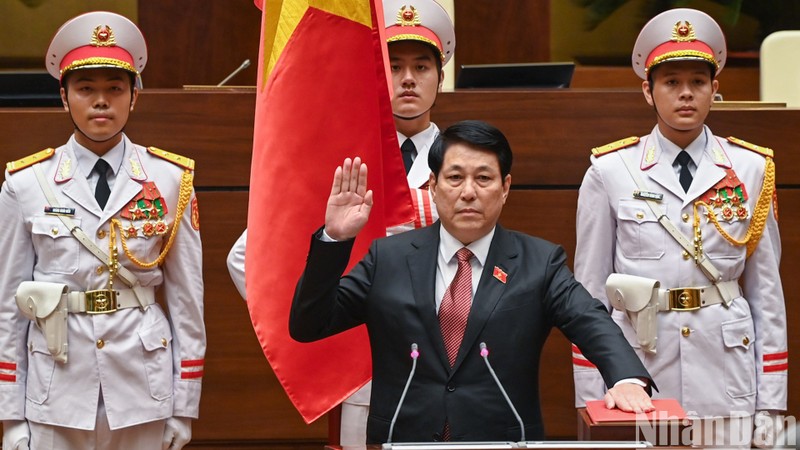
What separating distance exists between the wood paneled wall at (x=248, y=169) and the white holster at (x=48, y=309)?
873 millimetres

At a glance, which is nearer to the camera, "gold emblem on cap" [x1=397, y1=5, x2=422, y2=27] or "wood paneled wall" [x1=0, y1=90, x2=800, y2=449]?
"gold emblem on cap" [x1=397, y1=5, x2=422, y2=27]

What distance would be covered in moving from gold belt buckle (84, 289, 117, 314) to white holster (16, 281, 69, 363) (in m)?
0.06

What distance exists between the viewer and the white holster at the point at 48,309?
3.15 metres

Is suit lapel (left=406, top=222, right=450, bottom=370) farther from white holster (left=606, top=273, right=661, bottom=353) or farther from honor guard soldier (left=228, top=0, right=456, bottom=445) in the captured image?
white holster (left=606, top=273, right=661, bottom=353)

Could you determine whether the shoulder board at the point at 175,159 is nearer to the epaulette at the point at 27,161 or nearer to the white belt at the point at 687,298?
the epaulette at the point at 27,161

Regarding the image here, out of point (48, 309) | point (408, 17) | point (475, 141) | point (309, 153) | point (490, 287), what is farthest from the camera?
point (408, 17)

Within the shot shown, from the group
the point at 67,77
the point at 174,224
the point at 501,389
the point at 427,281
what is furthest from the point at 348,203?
the point at 67,77

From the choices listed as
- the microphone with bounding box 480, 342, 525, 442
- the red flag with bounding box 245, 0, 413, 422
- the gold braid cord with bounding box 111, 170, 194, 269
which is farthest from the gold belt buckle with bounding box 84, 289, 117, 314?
the microphone with bounding box 480, 342, 525, 442

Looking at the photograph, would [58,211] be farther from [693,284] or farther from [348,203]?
[693,284]

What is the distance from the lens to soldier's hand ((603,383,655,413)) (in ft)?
7.48

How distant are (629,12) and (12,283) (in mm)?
4514

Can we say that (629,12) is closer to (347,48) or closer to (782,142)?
(782,142)

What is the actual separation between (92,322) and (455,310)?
110cm

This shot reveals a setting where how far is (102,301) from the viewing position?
325cm
